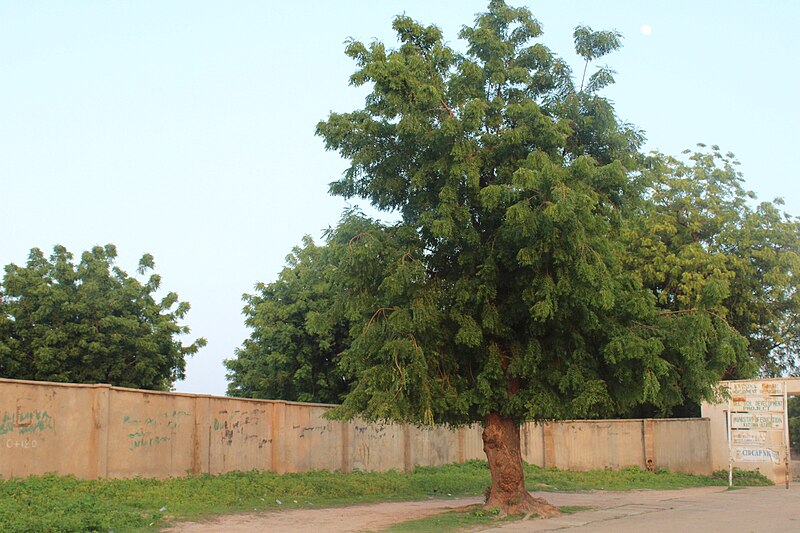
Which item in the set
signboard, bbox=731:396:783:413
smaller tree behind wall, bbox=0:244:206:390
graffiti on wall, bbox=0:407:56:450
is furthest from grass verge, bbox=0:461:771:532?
smaller tree behind wall, bbox=0:244:206:390

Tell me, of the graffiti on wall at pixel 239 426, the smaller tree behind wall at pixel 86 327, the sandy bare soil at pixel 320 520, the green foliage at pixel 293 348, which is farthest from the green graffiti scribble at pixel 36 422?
the green foliage at pixel 293 348

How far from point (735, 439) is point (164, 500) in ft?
53.9

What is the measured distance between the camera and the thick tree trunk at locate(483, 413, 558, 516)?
51.5 feet

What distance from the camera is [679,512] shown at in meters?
16.5

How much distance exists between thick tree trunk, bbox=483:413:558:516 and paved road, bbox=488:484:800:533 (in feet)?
2.10

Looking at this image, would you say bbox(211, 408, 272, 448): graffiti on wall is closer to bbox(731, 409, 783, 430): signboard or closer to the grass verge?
the grass verge

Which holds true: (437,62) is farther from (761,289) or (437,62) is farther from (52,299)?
(761,289)

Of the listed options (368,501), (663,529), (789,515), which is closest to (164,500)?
(368,501)

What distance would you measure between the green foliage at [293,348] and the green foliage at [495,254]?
16.9 m

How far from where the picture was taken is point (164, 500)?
14.8 meters

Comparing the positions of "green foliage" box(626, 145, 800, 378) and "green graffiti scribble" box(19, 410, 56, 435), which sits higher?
"green foliage" box(626, 145, 800, 378)

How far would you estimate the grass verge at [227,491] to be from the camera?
12125 millimetres

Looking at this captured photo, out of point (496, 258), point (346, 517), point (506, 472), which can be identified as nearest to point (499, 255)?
point (496, 258)

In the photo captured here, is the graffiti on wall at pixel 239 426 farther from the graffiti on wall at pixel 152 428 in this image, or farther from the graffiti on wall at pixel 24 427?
the graffiti on wall at pixel 24 427
